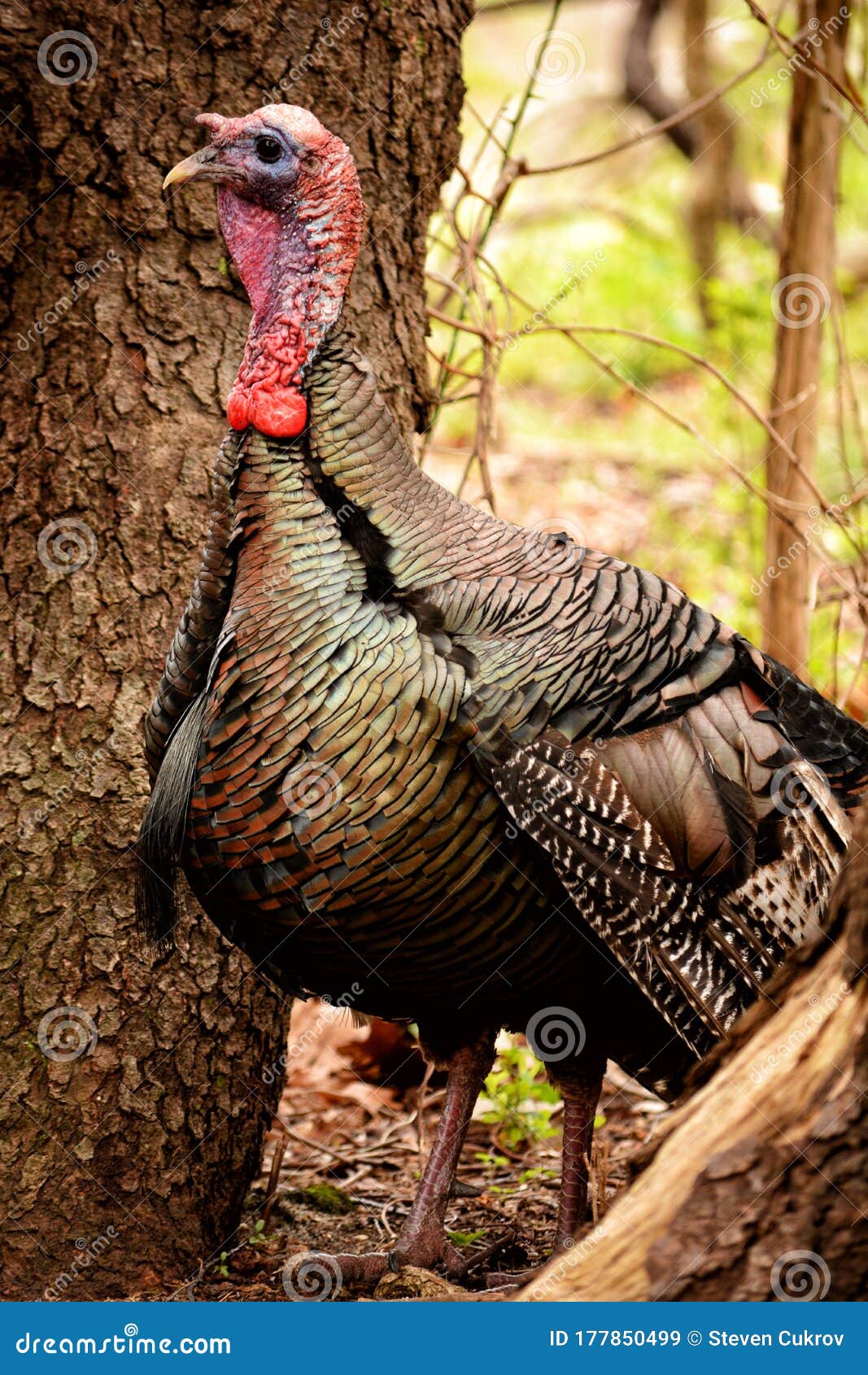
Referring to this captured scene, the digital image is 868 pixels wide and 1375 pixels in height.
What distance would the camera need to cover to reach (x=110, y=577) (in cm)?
374

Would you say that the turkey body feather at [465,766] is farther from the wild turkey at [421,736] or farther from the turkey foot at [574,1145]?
the turkey foot at [574,1145]

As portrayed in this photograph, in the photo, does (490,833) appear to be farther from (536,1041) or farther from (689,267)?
(689,267)

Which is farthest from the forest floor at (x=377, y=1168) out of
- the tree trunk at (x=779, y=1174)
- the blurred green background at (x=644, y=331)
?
the blurred green background at (x=644, y=331)

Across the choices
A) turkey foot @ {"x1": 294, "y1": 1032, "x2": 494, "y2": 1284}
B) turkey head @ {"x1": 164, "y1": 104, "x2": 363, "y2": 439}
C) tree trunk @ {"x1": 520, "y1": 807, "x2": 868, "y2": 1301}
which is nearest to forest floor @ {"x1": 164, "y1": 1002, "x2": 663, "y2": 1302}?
turkey foot @ {"x1": 294, "y1": 1032, "x2": 494, "y2": 1284}

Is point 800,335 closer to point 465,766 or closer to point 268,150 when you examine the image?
point 268,150

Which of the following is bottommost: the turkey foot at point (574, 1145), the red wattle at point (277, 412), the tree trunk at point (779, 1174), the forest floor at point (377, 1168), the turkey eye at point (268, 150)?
the forest floor at point (377, 1168)

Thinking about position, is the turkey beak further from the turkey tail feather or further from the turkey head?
the turkey tail feather

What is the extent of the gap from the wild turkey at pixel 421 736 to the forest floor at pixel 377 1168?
0.66 metres

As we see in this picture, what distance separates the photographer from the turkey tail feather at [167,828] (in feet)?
10.2

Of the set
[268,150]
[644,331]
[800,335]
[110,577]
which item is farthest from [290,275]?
[644,331]

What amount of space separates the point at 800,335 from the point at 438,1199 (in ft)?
11.6

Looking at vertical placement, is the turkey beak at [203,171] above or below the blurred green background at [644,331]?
below

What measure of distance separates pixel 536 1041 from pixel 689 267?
9.80 m

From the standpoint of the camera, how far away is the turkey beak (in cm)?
319
